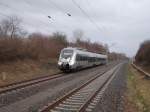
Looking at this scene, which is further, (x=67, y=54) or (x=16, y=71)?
(x=67, y=54)

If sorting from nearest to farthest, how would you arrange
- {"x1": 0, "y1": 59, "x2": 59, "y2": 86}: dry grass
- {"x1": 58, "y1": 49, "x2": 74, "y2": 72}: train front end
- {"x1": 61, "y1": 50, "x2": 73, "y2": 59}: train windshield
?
{"x1": 0, "y1": 59, "x2": 59, "y2": 86}: dry grass, {"x1": 58, "y1": 49, "x2": 74, "y2": 72}: train front end, {"x1": 61, "y1": 50, "x2": 73, "y2": 59}: train windshield

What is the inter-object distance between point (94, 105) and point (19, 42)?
70.1ft

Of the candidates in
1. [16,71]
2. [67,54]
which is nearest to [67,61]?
[67,54]

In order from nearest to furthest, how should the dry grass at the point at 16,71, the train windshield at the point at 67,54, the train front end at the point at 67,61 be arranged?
the dry grass at the point at 16,71
the train front end at the point at 67,61
the train windshield at the point at 67,54

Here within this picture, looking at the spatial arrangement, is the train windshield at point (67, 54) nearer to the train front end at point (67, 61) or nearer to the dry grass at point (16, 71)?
the train front end at point (67, 61)

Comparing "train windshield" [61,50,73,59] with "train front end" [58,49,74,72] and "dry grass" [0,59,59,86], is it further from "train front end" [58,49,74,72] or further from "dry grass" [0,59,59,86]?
"dry grass" [0,59,59,86]

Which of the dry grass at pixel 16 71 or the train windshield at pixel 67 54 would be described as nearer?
the dry grass at pixel 16 71

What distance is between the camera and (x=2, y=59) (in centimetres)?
2745

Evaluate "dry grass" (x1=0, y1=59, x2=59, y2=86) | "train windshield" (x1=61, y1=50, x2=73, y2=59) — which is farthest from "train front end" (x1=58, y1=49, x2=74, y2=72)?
"dry grass" (x1=0, y1=59, x2=59, y2=86)

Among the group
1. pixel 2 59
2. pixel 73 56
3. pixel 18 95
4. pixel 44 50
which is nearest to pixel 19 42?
pixel 2 59

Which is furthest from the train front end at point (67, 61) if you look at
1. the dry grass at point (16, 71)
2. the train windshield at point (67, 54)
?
the dry grass at point (16, 71)

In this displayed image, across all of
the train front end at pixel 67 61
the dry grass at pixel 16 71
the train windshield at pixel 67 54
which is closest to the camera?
the dry grass at pixel 16 71

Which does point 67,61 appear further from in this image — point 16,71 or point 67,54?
point 16,71

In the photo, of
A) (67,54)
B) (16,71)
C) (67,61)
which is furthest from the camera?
(67,54)
